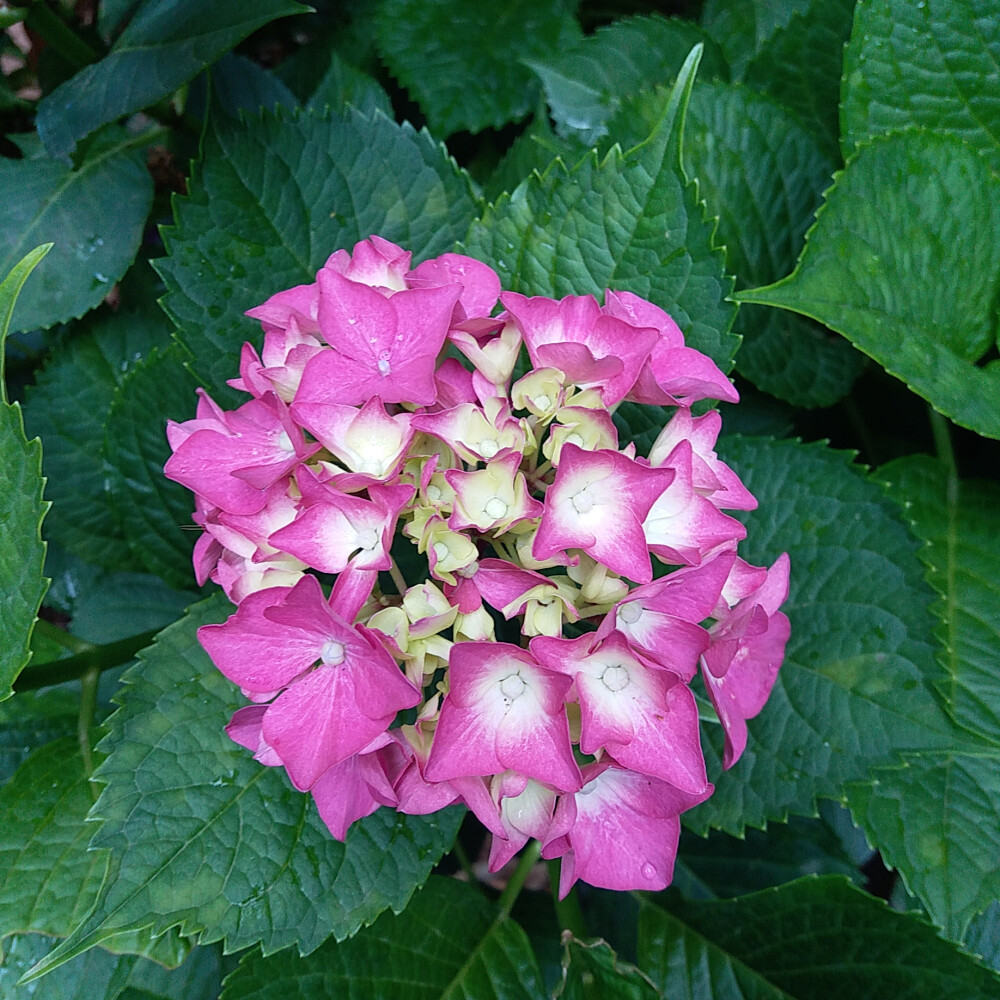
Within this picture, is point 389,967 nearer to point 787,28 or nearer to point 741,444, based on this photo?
point 741,444

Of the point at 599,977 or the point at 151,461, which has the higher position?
the point at 151,461

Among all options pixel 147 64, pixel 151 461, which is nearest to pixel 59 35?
pixel 147 64

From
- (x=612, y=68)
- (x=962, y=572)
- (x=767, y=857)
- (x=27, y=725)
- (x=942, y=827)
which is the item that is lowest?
(x=767, y=857)

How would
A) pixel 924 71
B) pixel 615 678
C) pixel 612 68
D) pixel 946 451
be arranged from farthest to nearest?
pixel 612 68 → pixel 946 451 → pixel 924 71 → pixel 615 678

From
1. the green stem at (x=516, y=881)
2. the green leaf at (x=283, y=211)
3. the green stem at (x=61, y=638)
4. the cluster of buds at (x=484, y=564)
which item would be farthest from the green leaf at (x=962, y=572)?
the green stem at (x=61, y=638)

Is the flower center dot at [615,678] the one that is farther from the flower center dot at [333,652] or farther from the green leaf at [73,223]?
the green leaf at [73,223]

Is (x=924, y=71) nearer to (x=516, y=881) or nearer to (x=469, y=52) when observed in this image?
(x=469, y=52)

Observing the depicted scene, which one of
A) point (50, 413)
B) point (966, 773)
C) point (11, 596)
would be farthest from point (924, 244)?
point (50, 413)
